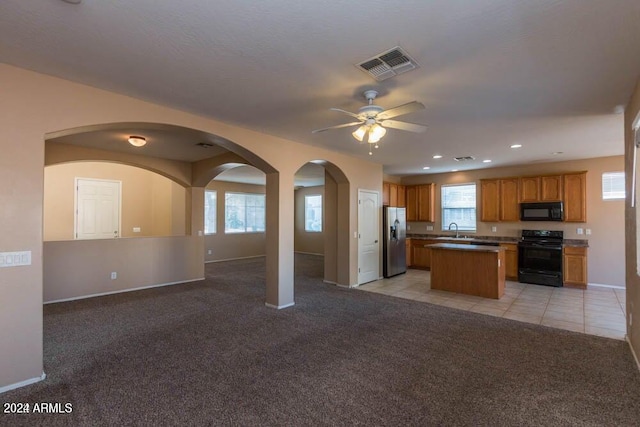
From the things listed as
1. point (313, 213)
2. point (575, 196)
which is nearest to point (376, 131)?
point (575, 196)

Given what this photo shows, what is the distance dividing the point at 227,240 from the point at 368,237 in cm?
521

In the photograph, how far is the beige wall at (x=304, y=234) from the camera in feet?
37.0

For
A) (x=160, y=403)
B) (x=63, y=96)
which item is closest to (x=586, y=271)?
(x=160, y=403)

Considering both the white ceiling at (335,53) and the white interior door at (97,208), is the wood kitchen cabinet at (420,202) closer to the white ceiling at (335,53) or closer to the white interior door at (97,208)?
the white ceiling at (335,53)

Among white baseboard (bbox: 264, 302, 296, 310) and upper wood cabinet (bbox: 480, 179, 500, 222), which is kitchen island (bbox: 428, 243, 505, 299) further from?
white baseboard (bbox: 264, 302, 296, 310)

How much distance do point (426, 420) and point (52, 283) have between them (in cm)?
588

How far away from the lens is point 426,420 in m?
2.14

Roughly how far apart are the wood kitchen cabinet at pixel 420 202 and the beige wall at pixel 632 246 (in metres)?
5.10

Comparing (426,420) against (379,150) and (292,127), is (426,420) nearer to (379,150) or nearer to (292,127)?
(292,127)

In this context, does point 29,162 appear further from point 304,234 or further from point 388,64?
point 304,234

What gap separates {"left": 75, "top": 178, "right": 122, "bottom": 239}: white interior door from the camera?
7.32m

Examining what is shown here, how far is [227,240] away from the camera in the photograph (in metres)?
9.86

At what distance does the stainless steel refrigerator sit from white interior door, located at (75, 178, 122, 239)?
689 centimetres

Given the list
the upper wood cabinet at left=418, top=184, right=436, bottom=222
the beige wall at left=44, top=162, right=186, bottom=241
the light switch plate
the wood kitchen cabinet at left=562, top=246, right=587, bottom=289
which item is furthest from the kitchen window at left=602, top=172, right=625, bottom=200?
the beige wall at left=44, top=162, right=186, bottom=241
